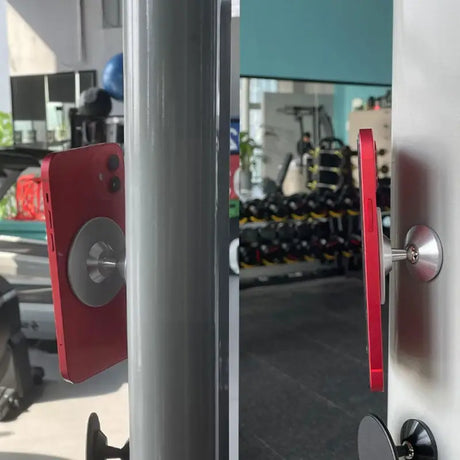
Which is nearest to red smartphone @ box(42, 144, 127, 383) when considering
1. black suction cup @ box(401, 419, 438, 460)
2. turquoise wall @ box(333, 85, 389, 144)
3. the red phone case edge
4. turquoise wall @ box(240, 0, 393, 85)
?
the red phone case edge

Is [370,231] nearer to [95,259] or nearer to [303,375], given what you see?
[95,259]

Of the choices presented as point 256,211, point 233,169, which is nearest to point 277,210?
point 256,211

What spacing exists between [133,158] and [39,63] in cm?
134

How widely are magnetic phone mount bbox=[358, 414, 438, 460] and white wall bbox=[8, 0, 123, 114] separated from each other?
509 mm

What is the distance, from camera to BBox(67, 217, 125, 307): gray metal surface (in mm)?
625

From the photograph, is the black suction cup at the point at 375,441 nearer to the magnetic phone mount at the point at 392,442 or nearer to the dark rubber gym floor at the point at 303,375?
the magnetic phone mount at the point at 392,442

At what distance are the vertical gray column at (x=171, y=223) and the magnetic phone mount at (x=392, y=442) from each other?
0.22 meters

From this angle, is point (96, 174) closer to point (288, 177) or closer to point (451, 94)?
point (451, 94)

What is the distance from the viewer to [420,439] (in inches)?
29.0

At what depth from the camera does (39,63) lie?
1.69m

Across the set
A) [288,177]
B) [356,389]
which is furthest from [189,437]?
[288,177]

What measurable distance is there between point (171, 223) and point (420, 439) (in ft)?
1.49

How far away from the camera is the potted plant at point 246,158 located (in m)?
5.77

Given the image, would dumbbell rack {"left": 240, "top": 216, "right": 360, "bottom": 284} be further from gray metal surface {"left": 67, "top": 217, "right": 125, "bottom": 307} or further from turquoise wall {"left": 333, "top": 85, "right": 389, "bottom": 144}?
gray metal surface {"left": 67, "top": 217, "right": 125, "bottom": 307}
